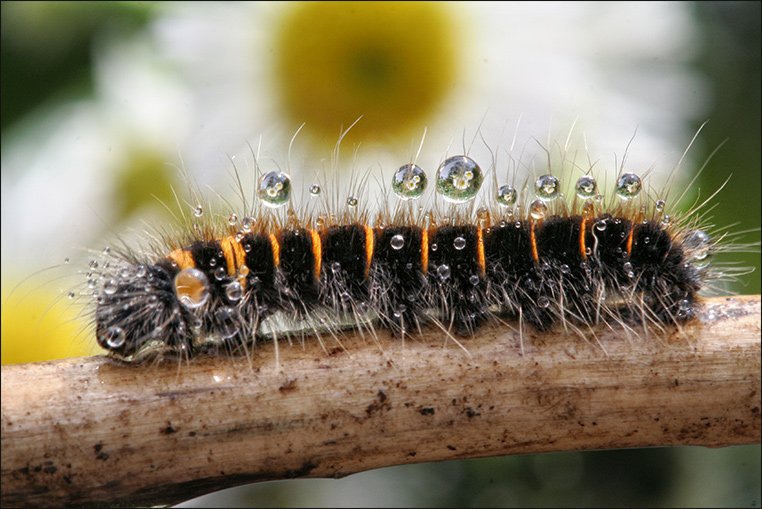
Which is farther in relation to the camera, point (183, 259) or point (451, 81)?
point (451, 81)

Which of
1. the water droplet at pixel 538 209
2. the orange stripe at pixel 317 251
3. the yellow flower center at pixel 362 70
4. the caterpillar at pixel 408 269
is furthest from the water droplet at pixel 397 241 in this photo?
the yellow flower center at pixel 362 70

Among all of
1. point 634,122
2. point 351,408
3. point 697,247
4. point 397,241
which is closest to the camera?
point 351,408

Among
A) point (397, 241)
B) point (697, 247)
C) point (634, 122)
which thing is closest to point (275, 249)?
point (397, 241)

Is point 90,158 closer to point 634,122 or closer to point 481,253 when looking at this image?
point 481,253

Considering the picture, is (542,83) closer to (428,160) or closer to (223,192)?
(428,160)

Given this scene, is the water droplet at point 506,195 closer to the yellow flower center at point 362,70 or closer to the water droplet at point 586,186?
the water droplet at point 586,186

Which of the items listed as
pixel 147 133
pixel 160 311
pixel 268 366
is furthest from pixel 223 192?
pixel 268 366
